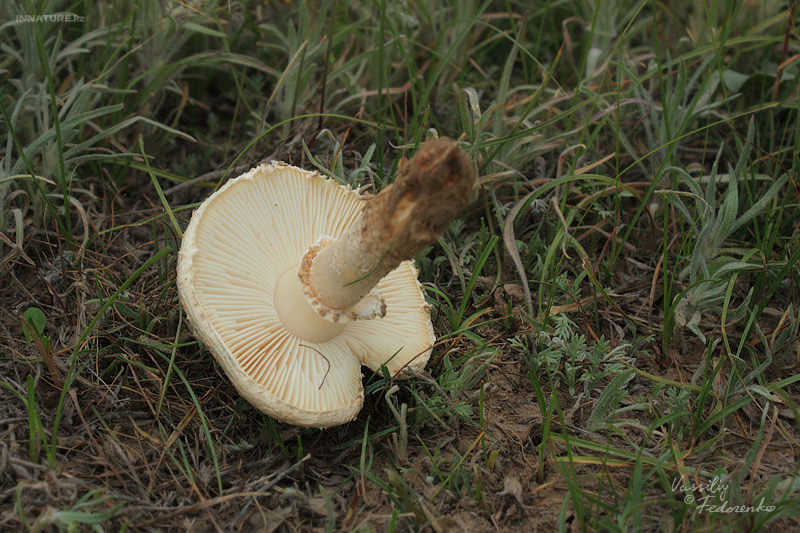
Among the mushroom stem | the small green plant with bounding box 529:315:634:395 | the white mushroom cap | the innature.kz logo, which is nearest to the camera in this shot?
the mushroom stem

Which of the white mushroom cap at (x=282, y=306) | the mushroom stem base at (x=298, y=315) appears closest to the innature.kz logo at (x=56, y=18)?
the white mushroom cap at (x=282, y=306)

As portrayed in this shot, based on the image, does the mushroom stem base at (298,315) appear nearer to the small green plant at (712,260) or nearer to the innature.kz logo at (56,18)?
the small green plant at (712,260)

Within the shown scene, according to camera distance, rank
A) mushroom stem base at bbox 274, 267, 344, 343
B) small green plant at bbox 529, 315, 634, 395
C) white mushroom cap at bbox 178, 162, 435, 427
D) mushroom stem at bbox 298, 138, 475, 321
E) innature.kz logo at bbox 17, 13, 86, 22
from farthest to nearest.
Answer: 1. innature.kz logo at bbox 17, 13, 86, 22
2. small green plant at bbox 529, 315, 634, 395
3. mushroom stem base at bbox 274, 267, 344, 343
4. white mushroom cap at bbox 178, 162, 435, 427
5. mushroom stem at bbox 298, 138, 475, 321

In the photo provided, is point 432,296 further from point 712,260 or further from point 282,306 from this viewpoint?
point 712,260

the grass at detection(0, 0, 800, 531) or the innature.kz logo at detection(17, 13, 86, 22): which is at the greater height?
the innature.kz logo at detection(17, 13, 86, 22)

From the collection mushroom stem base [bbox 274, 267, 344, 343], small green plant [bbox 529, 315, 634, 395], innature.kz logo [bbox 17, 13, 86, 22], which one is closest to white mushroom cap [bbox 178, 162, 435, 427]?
mushroom stem base [bbox 274, 267, 344, 343]

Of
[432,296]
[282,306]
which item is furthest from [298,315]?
[432,296]

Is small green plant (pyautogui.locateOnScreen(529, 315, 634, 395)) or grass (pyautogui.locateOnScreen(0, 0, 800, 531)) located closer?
grass (pyautogui.locateOnScreen(0, 0, 800, 531))

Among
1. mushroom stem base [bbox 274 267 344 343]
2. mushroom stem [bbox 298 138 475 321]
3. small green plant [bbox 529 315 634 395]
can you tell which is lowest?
small green plant [bbox 529 315 634 395]

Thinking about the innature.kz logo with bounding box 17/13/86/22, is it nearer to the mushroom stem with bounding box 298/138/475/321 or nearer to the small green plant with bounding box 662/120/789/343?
the mushroom stem with bounding box 298/138/475/321
